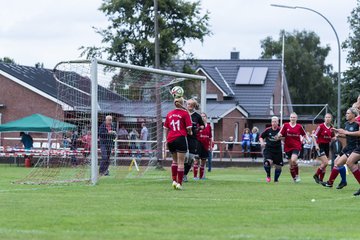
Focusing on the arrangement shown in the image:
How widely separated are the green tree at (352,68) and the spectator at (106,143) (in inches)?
1336

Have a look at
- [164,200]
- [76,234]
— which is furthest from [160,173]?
[76,234]

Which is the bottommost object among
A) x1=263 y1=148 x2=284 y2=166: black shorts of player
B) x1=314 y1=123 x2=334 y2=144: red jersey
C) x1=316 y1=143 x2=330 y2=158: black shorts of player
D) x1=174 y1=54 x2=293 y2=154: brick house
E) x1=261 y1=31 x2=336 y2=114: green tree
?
x1=263 y1=148 x2=284 y2=166: black shorts of player

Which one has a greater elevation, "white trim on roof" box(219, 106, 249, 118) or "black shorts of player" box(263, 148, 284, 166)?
"white trim on roof" box(219, 106, 249, 118)

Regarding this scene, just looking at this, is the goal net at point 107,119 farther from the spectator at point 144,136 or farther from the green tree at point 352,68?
the green tree at point 352,68

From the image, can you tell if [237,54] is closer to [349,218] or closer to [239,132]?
[239,132]

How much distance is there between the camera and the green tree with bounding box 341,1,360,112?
192 ft

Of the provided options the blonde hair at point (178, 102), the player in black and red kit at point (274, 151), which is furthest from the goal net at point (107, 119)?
the blonde hair at point (178, 102)

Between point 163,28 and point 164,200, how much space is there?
108 feet

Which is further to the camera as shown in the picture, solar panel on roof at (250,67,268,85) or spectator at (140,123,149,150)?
solar panel on roof at (250,67,268,85)

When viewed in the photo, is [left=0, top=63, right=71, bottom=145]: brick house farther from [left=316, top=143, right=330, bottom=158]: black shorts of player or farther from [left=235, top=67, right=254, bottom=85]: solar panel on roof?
[left=316, top=143, right=330, bottom=158]: black shorts of player

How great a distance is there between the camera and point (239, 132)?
6506cm

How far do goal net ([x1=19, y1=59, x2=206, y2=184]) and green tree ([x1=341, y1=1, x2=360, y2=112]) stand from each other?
3185 centimetres

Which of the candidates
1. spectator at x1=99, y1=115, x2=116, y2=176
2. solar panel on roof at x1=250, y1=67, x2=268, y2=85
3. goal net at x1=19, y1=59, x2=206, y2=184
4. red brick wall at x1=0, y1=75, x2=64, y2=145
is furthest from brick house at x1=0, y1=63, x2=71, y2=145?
spectator at x1=99, y1=115, x2=116, y2=176

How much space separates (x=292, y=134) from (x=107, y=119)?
16.3 ft
